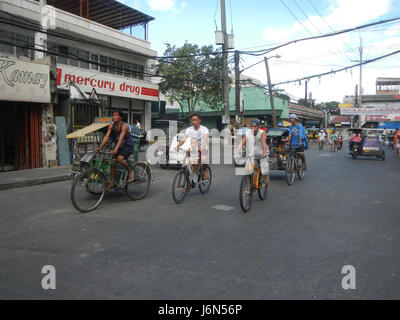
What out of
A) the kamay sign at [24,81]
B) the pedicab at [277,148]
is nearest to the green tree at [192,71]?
the kamay sign at [24,81]

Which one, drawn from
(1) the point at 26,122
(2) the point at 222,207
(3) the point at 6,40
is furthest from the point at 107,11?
(2) the point at 222,207

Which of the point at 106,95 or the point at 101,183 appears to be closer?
the point at 101,183

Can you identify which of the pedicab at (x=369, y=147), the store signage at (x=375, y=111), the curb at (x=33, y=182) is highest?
the store signage at (x=375, y=111)

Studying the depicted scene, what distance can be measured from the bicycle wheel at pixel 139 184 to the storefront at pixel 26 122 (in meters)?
6.71

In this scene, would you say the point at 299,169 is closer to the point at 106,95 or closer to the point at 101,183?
the point at 101,183

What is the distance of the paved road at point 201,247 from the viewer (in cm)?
335

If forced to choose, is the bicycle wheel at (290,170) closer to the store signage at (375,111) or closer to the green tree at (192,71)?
the green tree at (192,71)

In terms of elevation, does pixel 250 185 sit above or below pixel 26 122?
below

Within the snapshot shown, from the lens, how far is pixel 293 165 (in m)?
10.2

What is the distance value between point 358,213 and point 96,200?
208 inches

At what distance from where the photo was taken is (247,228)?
5.51 m

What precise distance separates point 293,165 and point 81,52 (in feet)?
51.8
